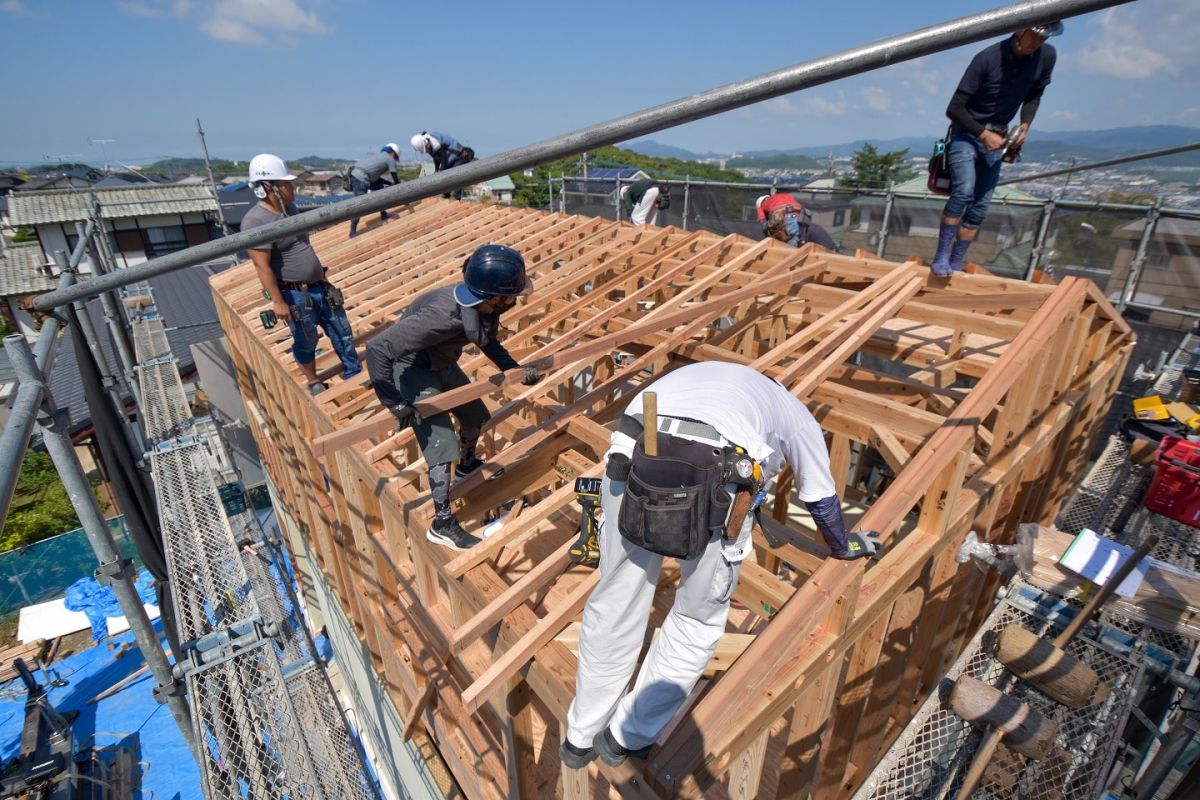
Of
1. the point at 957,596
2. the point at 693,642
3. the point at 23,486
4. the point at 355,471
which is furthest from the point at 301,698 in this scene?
the point at 23,486

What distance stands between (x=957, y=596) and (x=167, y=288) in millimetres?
22735

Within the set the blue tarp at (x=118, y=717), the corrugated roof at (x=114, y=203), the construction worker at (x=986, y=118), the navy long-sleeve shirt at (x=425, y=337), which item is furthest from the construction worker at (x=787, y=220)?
the corrugated roof at (x=114, y=203)

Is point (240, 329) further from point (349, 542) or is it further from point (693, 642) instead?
point (693, 642)

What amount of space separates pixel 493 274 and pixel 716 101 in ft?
7.53

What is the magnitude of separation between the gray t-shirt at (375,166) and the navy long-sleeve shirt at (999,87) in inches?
319

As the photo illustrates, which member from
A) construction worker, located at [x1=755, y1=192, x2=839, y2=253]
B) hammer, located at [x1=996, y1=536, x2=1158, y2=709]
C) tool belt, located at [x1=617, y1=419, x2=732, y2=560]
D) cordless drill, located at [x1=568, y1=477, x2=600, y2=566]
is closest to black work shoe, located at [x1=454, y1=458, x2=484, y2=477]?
cordless drill, located at [x1=568, y1=477, x2=600, y2=566]

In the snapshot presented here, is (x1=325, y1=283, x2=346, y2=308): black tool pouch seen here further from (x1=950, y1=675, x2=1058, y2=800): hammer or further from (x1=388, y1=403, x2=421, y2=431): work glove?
(x1=950, y1=675, x2=1058, y2=800): hammer

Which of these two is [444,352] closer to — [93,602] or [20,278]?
[93,602]

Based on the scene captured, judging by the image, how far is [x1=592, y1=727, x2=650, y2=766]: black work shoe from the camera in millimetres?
2297

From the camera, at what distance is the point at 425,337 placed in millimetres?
3547

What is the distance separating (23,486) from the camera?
665 inches

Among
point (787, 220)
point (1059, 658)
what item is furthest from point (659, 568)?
point (787, 220)

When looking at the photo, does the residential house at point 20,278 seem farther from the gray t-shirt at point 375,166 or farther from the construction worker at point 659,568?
the construction worker at point 659,568

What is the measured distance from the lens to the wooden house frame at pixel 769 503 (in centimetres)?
269
